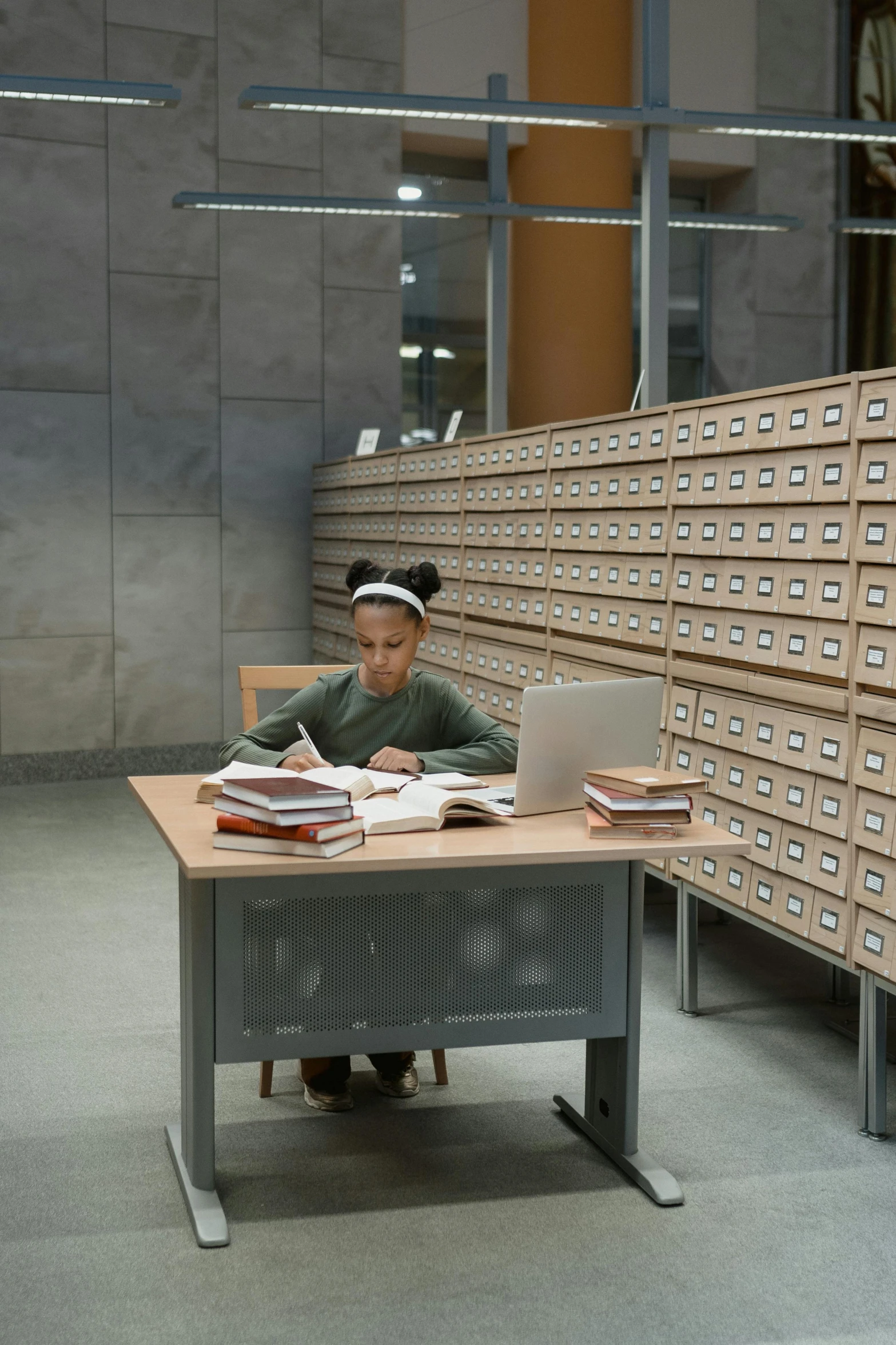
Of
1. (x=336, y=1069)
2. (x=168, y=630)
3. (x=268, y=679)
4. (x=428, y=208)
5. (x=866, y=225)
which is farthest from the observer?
(x=168, y=630)

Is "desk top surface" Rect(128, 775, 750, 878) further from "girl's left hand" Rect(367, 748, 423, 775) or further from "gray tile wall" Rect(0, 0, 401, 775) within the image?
"gray tile wall" Rect(0, 0, 401, 775)

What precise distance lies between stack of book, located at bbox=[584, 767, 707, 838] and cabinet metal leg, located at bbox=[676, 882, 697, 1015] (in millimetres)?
1325

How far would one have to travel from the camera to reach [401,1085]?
10.6 ft

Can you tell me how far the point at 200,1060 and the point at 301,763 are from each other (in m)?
0.66

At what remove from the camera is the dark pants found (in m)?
3.17

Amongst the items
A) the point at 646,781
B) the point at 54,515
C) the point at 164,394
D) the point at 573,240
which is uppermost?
the point at 573,240

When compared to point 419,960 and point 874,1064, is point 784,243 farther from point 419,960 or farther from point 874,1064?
point 419,960

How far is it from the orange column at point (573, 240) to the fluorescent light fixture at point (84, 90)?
13.1 ft

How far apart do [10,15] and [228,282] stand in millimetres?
1799

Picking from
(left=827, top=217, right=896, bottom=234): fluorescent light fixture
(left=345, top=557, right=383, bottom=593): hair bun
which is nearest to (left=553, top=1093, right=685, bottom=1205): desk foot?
(left=345, top=557, right=383, bottom=593): hair bun

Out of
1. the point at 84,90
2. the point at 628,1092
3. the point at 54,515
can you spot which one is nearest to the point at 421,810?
the point at 628,1092

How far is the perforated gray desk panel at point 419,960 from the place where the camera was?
2586mm

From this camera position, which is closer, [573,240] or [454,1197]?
[454,1197]

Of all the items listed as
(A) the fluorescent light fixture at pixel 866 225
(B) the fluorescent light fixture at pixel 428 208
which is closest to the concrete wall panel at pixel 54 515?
(B) the fluorescent light fixture at pixel 428 208
